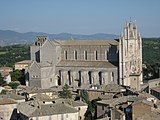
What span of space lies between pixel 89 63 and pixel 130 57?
6.57 metres

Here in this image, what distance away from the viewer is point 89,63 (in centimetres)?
6744

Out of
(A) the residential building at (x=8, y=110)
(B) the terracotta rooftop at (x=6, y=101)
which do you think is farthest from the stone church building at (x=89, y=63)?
(A) the residential building at (x=8, y=110)

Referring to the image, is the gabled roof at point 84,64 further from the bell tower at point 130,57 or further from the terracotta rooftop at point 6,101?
the terracotta rooftop at point 6,101

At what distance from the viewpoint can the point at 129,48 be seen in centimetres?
6575

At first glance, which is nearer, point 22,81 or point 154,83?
point 154,83

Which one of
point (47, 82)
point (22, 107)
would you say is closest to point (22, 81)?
point (47, 82)

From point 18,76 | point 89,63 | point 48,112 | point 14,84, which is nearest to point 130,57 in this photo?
point 89,63

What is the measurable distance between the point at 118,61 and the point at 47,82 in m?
11.4

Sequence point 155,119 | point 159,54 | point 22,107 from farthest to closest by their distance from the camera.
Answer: point 159,54 → point 22,107 → point 155,119

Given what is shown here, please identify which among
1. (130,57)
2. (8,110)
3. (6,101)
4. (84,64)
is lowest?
(8,110)

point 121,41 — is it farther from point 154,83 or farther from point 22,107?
point 22,107

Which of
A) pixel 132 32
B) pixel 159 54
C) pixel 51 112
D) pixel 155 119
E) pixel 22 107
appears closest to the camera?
pixel 155 119

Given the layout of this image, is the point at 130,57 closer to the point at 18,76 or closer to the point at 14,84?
the point at 14,84

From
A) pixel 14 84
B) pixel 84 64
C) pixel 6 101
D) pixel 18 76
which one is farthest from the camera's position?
pixel 18 76
